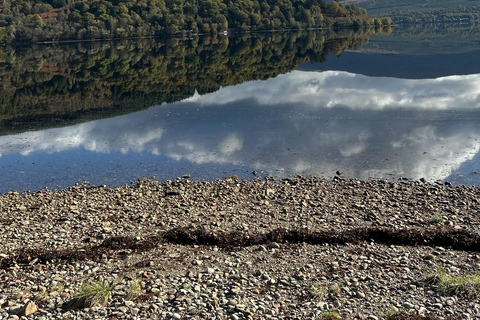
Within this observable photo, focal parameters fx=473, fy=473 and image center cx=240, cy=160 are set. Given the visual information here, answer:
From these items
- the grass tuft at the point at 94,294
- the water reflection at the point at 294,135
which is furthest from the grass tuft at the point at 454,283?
the water reflection at the point at 294,135

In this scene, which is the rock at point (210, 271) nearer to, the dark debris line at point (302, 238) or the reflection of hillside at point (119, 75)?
the dark debris line at point (302, 238)

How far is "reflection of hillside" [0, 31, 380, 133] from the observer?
4225 cm

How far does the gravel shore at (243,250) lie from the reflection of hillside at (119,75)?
20.7 metres

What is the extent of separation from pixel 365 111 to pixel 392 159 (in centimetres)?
1345

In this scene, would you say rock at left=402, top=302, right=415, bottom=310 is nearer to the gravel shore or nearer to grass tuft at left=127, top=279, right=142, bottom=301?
the gravel shore

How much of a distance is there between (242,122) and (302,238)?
2120 cm

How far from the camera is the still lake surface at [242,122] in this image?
83.5 feet

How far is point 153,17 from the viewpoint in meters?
134

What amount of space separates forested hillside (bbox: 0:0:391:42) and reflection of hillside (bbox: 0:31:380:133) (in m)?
27.3

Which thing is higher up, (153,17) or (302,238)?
(153,17)

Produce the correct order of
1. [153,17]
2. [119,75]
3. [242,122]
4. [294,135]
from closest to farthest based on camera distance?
[294,135]
[242,122]
[119,75]
[153,17]

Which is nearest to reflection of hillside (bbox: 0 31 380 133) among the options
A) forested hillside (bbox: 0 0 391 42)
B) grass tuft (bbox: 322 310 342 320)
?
forested hillside (bbox: 0 0 391 42)

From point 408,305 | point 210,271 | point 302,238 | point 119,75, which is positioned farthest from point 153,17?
point 408,305

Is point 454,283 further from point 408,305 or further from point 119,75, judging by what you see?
point 119,75
